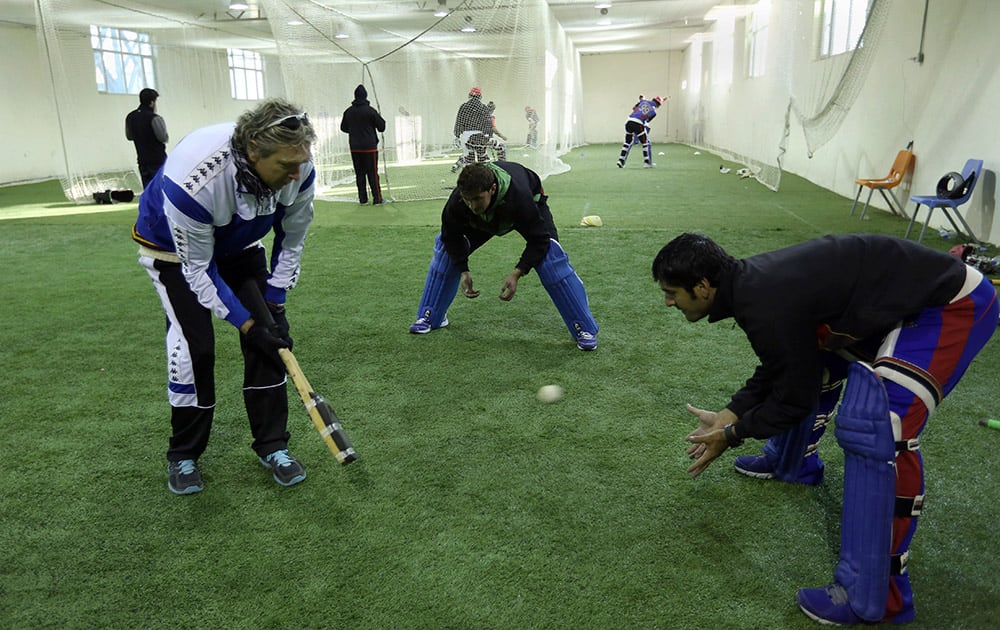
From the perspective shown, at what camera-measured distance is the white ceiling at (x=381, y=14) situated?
12.6m

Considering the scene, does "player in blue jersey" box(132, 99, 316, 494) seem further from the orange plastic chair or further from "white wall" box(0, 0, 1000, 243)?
the orange plastic chair

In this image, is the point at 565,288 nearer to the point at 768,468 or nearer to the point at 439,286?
the point at 439,286

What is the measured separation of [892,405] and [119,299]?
5.48m

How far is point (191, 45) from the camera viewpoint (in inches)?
669

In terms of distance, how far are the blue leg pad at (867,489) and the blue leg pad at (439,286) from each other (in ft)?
9.28

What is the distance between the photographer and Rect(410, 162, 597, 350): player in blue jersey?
11.9 feet

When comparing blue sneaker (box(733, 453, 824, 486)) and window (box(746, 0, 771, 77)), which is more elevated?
window (box(746, 0, 771, 77))

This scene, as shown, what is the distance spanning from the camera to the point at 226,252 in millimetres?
2559

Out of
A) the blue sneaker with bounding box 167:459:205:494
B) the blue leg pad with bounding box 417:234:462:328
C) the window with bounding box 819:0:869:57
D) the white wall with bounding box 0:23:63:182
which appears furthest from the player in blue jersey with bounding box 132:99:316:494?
the white wall with bounding box 0:23:63:182

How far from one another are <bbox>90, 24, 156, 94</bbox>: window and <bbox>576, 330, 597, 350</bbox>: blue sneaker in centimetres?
1494

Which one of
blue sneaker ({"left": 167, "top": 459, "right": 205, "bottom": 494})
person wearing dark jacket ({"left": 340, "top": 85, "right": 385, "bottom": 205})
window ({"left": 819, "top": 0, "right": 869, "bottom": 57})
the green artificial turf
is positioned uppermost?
window ({"left": 819, "top": 0, "right": 869, "bottom": 57})

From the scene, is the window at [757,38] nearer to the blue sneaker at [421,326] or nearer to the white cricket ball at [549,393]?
the blue sneaker at [421,326]

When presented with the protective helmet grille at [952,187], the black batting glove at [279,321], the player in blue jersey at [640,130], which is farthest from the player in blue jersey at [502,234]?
the player in blue jersey at [640,130]

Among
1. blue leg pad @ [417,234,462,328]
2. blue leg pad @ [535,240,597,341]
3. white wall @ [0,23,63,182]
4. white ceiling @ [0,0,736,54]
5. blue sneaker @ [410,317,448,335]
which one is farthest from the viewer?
white wall @ [0,23,63,182]
